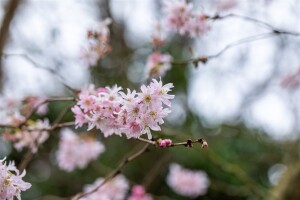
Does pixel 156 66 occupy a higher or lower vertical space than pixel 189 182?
lower

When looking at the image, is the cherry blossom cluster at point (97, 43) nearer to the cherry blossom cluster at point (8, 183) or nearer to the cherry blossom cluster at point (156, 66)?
the cherry blossom cluster at point (156, 66)

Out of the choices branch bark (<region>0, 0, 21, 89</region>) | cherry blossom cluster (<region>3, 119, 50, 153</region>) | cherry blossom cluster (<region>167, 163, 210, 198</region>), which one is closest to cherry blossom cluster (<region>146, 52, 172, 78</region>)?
cherry blossom cluster (<region>3, 119, 50, 153</region>)

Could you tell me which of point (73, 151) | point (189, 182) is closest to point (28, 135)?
point (73, 151)

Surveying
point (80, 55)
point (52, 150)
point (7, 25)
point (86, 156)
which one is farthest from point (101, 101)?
point (52, 150)

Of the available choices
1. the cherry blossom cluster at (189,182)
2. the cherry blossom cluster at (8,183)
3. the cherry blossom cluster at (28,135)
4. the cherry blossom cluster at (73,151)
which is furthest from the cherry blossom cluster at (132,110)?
the cherry blossom cluster at (189,182)

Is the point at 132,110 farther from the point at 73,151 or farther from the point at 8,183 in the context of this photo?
the point at 73,151
